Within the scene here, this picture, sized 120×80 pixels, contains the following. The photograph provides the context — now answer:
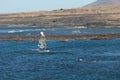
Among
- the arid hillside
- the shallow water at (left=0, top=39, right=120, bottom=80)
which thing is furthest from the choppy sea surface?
the arid hillside

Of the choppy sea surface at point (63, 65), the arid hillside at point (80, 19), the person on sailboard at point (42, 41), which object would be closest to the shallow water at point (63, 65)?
the choppy sea surface at point (63, 65)

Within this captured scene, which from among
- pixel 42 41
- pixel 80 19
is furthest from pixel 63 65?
pixel 80 19

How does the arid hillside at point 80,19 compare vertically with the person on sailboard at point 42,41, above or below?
below

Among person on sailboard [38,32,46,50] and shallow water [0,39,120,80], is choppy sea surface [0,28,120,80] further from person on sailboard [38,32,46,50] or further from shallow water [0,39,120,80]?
person on sailboard [38,32,46,50]

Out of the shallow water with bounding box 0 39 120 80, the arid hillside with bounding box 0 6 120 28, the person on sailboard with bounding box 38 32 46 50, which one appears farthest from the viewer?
the arid hillside with bounding box 0 6 120 28

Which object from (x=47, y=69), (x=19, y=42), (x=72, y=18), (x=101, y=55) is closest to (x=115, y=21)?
(x=72, y=18)

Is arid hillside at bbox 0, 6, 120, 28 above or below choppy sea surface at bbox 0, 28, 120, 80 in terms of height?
below

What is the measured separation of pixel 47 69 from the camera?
153ft

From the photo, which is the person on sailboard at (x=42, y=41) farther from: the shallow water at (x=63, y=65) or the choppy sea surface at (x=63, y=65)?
the choppy sea surface at (x=63, y=65)

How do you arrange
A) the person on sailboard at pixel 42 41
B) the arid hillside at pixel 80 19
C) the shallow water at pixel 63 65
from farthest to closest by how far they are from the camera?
the arid hillside at pixel 80 19 < the person on sailboard at pixel 42 41 < the shallow water at pixel 63 65

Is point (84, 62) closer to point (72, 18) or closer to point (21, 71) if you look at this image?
point (21, 71)

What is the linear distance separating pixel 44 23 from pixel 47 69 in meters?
125

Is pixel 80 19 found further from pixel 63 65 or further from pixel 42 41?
pixel 63 65

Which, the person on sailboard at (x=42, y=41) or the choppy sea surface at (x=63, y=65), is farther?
the person on sailboard at (x=42, y=41)
